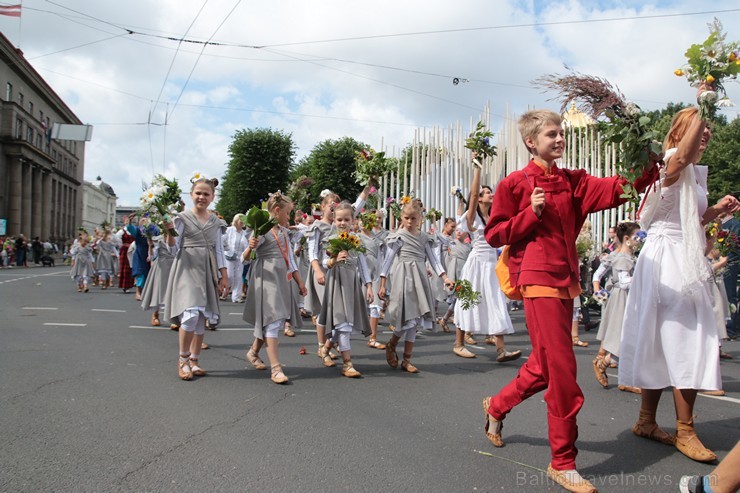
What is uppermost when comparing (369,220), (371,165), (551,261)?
(371,165)

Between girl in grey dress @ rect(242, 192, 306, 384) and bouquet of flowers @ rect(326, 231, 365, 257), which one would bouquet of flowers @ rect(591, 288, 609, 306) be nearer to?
bouquet of flowers @ rect(326, 231, 365, 257)

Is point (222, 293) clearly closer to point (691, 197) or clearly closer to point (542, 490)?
point (542, 490)

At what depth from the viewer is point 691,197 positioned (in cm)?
416

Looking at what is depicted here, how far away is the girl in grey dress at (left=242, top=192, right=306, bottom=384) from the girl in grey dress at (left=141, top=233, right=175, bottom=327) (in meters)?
4.15

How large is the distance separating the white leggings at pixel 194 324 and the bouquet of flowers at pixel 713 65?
5327mm

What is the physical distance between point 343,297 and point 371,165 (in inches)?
81.9

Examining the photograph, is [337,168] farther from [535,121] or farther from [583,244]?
[535,121]

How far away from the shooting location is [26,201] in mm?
65438

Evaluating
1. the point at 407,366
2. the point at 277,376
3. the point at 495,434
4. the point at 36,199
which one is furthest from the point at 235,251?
the point at 36,199

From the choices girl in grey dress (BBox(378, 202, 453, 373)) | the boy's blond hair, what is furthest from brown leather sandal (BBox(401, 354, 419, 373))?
the boy's blond hair

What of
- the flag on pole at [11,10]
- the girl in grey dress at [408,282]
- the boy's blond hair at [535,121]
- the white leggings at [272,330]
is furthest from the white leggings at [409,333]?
the flag on pole at [11,10]

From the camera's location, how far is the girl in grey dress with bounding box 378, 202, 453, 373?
723 centimetres

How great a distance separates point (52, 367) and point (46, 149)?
264ft

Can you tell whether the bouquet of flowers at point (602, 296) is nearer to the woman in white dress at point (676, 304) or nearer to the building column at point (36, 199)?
the woman in white dress at point (676, 304)
